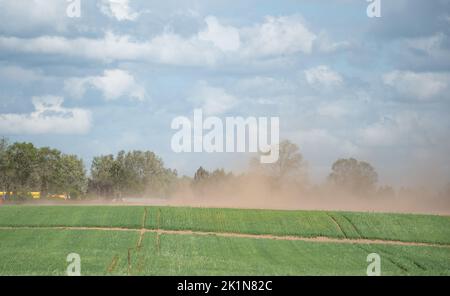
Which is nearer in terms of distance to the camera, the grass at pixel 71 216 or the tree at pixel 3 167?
the grass at pixel 71 216

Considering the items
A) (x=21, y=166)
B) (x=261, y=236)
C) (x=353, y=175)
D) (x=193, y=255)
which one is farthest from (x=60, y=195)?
(x=193, y=255)

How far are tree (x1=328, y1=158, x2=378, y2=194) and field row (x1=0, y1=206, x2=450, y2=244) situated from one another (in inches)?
2326

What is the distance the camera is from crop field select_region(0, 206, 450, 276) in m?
46.3

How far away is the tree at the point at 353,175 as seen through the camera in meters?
132

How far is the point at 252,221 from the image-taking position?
7000 cm

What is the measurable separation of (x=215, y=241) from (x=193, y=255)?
23.8ft

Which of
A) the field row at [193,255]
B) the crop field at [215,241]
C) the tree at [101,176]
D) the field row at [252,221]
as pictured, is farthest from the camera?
the tree at [101,176]

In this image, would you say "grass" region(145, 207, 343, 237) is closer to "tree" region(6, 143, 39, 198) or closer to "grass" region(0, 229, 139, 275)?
"grass" region(0, 229, 139, 275)

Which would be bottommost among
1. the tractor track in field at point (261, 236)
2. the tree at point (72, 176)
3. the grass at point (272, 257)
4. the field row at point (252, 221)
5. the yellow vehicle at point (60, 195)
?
the grass at point (272, 257)

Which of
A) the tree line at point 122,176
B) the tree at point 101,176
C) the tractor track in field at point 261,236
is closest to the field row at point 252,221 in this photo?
the tractor track in field at point 261,236

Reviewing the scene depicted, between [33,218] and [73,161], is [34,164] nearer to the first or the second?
[73,161]

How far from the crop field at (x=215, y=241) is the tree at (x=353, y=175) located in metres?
59.7

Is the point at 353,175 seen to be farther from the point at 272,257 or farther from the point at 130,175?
the point at 272,257

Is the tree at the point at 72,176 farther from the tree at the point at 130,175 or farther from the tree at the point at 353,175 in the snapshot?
the tree at the point at 353,175
